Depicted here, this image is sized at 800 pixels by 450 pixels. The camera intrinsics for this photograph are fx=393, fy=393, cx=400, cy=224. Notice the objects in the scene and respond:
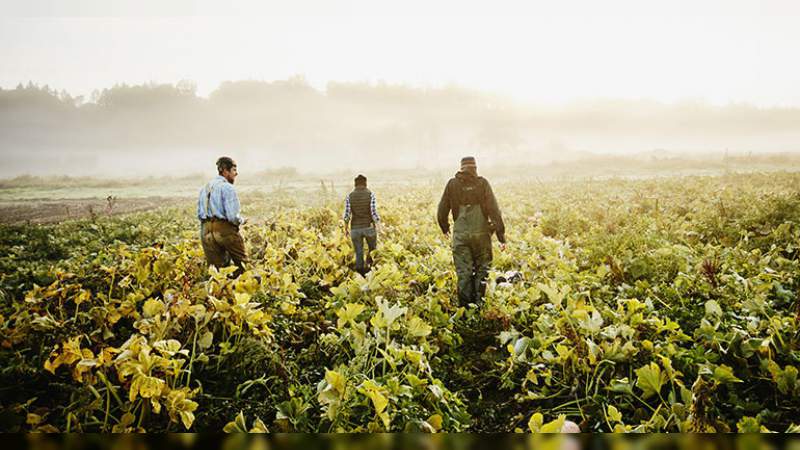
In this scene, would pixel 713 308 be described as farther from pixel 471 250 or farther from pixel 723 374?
pixel 471 250

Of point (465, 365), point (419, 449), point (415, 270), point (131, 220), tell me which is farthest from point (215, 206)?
point (131, 220)

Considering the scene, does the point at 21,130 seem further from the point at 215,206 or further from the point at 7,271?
the point at 7,271

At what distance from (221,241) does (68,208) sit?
301 centimetres

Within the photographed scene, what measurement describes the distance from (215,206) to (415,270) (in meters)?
2.10

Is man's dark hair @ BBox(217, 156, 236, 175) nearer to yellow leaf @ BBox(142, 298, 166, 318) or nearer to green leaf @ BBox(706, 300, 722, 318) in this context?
yellow leaf @ BBox(142, 298, 166, 318)

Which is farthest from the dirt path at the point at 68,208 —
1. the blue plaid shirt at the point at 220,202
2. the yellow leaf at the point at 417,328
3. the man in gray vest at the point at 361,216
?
the yellow leaf at the point at 417,328

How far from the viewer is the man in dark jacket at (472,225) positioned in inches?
148

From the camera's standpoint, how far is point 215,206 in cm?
374

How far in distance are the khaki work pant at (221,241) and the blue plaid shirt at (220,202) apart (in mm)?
→ 79

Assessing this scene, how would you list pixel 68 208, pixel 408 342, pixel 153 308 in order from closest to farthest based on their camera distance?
pixel 153 308 < pixel 408 342 < pixel 68 208

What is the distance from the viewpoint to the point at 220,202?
3.71 meters

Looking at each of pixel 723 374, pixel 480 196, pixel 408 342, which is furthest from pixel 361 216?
pixel 723 374

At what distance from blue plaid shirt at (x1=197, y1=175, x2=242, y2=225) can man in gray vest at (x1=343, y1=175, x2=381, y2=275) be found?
1.78 meters

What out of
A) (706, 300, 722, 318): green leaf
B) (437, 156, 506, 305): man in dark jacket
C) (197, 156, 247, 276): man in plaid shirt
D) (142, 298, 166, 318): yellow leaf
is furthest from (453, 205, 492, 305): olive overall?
(142, 298, 166, 318): yellow leaf
